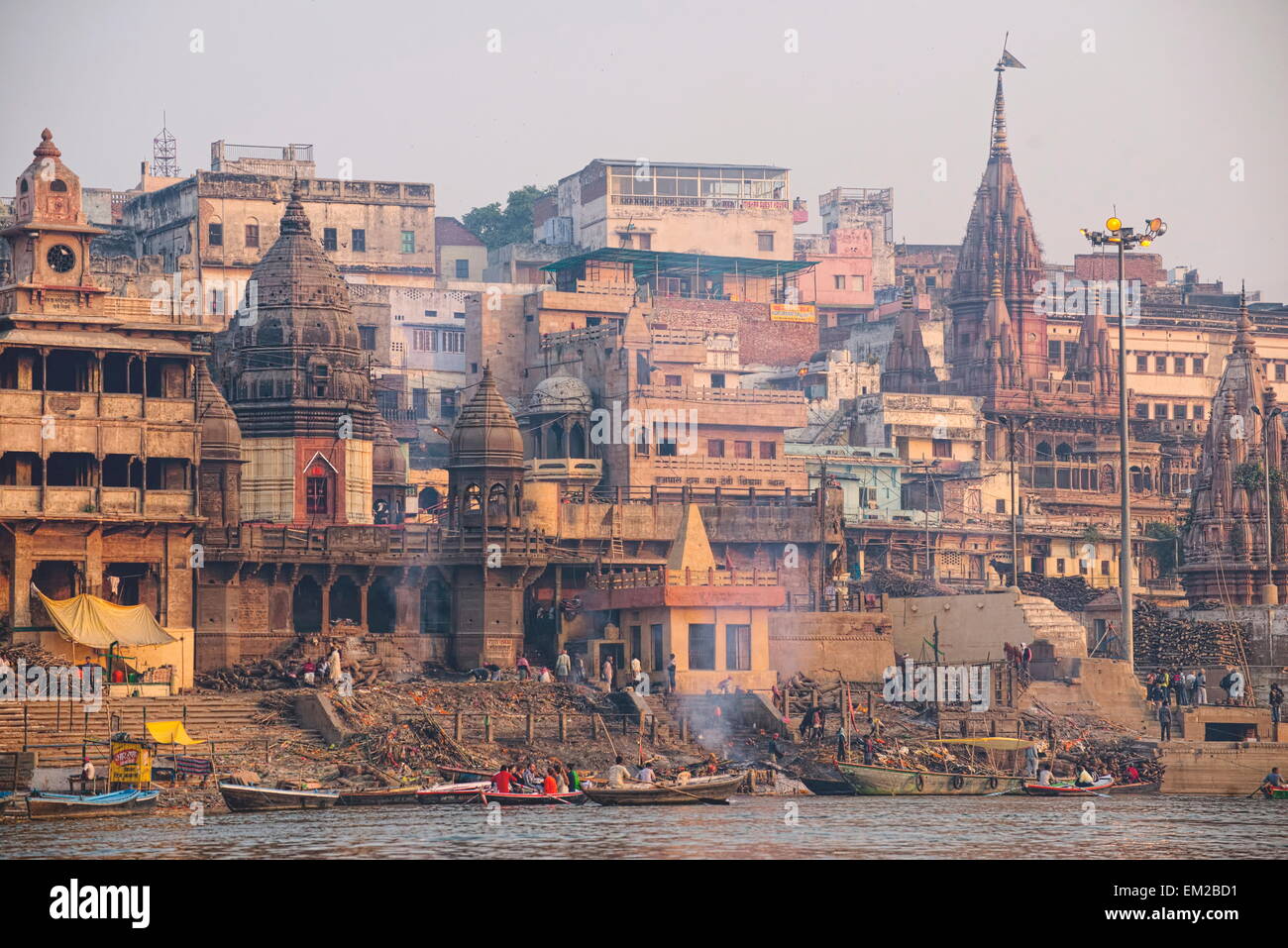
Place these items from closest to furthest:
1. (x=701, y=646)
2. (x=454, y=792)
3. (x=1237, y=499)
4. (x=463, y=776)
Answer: (x=454, y=792), (x=463, y=776), (x=701, y=646), (x=1237, y=499)

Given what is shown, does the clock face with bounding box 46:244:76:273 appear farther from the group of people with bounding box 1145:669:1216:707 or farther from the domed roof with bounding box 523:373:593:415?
the group of people with bounding box 1145:669:1216:707

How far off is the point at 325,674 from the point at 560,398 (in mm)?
26257

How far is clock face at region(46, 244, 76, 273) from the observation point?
224 feet

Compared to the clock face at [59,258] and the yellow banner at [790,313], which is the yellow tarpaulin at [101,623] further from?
the yellow banner at [790,313]

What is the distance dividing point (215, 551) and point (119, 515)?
4.03 metres

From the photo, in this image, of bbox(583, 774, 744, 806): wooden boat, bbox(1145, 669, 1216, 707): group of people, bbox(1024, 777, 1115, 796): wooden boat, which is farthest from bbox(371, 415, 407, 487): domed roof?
bbox(1024, 777, 1115, 796): wooden boat

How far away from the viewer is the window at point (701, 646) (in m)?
71.1

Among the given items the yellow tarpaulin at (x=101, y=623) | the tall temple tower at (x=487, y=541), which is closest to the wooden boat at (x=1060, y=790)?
the tall temple tower at (x=487, y=541)

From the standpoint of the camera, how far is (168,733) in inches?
2275

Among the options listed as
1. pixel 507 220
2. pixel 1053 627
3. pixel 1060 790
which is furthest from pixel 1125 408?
pixel 507 220

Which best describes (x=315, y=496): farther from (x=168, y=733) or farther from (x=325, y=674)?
(x=168, y=733)

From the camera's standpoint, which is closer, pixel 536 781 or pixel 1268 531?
pixel 536 781

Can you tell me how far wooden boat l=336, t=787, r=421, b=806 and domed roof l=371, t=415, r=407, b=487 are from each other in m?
29.4

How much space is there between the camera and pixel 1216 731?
71188 mm
